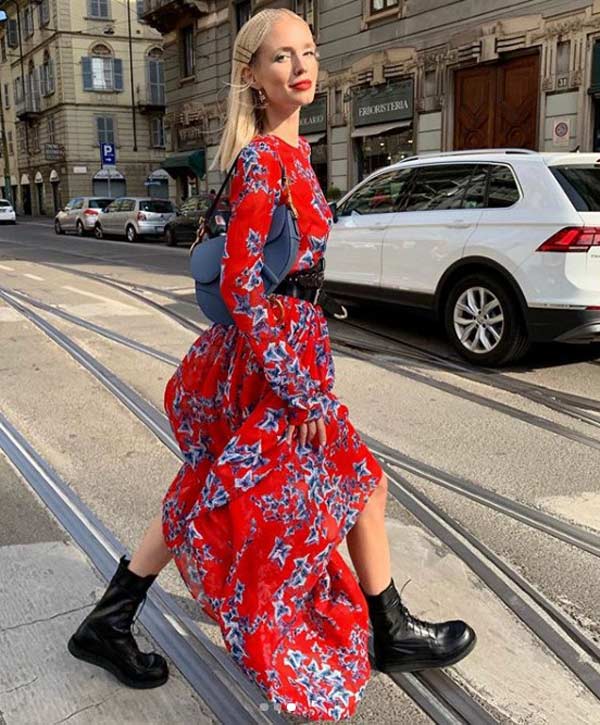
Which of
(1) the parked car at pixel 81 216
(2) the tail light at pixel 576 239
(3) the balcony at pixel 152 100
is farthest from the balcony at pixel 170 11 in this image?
(2) the tail light at pixel 576 239

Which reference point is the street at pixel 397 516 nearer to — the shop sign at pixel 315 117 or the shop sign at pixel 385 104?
the shop sign at pixel 385 104

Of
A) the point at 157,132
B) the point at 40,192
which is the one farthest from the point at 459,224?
the point at 40,192

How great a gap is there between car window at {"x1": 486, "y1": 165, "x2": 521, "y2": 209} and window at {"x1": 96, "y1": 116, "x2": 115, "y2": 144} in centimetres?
4425

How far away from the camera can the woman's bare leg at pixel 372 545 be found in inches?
90.7

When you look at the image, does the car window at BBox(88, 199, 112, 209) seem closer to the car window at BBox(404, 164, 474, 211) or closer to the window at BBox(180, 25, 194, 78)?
the window at BBox(180, 25, 194, 78)

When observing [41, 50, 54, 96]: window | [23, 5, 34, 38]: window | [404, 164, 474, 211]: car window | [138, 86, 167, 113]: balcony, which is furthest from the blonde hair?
[23, 5, 34, 38]: window

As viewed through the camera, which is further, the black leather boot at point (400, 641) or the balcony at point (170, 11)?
the balcony at point (170, 11)

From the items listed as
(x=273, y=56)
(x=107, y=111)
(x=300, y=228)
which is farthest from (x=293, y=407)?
(x=107, y=111)

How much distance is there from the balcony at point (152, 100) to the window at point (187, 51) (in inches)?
633

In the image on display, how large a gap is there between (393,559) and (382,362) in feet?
12.0

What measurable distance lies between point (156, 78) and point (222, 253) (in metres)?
49.3

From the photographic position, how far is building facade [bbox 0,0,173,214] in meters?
46.0

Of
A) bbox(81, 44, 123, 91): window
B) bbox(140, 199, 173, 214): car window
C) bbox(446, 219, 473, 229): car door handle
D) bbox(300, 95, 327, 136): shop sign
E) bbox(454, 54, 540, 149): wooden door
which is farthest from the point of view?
bbox(81, 44, 123, 91): window

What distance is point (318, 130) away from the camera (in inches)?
953
